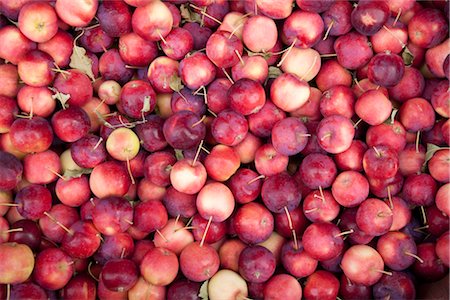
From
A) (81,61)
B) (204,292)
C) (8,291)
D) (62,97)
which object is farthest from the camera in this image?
(81,61)

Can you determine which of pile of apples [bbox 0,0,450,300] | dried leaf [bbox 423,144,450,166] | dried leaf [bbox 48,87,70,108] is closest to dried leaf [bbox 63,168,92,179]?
pile of apples [bbox 0,0,450,300]

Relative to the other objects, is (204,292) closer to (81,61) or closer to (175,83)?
(175,83)

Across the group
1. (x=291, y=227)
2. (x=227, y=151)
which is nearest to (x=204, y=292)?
(x=291, y=227)

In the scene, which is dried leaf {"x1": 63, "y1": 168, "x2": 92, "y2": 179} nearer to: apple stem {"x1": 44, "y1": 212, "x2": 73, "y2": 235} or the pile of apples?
the pile of apples

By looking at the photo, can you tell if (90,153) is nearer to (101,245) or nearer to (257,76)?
(101,245)

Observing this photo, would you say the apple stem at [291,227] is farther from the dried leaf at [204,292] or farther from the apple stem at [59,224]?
the apple stem at [59,224]

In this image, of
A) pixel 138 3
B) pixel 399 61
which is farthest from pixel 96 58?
pixel 399 61
